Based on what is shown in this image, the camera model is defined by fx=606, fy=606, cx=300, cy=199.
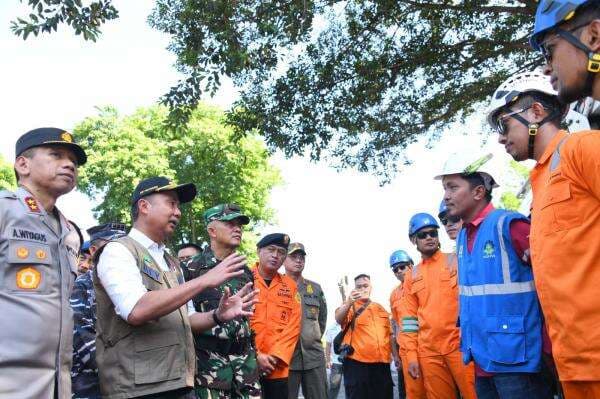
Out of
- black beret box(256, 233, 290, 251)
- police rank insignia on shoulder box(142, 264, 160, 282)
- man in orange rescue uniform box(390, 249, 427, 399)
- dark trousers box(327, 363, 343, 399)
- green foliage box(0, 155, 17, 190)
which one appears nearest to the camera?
police rank insignia on shoulder box(142, 264, 160, 282)

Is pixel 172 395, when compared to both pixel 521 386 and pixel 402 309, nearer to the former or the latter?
pixel 521 386

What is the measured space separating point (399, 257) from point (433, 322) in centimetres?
357

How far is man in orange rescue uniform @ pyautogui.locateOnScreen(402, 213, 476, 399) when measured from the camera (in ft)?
19.8

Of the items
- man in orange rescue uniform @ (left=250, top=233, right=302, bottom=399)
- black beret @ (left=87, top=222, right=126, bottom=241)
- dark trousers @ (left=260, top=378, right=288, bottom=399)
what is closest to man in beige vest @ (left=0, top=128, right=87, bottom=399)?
black beret @ (left=87, top=222, right=126, bottom=241)

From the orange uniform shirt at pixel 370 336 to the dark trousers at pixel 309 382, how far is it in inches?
35.6

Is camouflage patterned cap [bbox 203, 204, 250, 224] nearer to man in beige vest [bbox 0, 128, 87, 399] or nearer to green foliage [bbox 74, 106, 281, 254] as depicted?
man in beige vest [bbox 0, 128, 87, 399]

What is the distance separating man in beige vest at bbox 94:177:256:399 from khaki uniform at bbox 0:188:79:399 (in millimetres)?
272

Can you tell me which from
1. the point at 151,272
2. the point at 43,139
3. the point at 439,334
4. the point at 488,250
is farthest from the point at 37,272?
the point at 439,334

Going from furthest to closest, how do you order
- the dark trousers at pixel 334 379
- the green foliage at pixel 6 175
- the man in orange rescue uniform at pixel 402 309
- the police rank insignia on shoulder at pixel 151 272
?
the green foliage at pixel 6 175 < the dark trousers at pixel 334 379 < the man in orange rescue uniform at pixel 402 309 < the police rank insignia on shoulder at pixel 151 272

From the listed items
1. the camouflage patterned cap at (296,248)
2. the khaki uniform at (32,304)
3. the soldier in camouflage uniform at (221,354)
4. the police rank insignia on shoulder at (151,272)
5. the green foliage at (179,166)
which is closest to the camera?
the khaki uniform at (32,304)

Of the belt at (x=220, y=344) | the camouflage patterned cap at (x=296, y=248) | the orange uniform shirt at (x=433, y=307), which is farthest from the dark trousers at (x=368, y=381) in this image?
the belt at (x=220, y=344)

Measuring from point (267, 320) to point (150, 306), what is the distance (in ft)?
11.8

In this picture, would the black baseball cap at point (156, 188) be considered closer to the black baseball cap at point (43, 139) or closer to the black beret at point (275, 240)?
the black baseball cap at point (43, 139)

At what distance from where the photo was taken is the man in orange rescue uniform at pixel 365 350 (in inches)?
341
